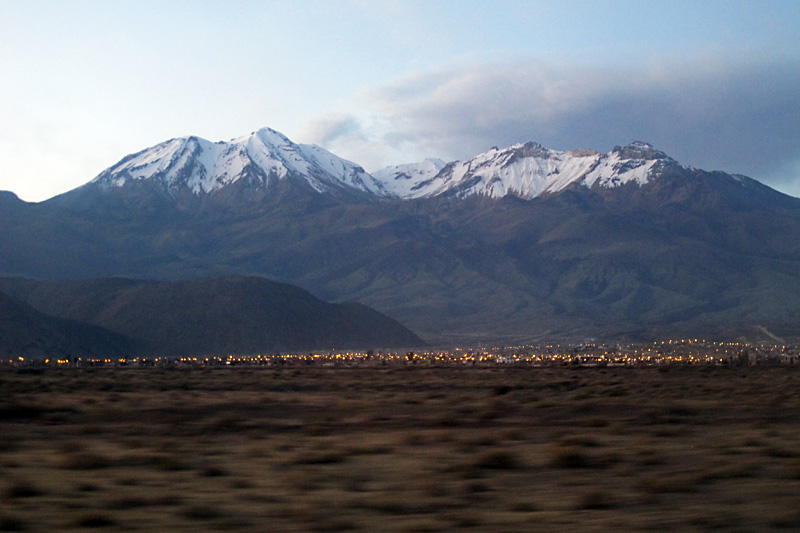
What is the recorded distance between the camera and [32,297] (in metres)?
164

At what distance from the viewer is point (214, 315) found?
153875 millimetres

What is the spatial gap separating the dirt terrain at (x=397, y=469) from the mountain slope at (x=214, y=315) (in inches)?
4666

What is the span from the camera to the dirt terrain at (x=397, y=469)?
1051 centimetres

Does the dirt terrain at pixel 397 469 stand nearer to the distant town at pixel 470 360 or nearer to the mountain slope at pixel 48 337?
the distant town at pixel 470 360

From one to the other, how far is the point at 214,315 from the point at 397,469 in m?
144

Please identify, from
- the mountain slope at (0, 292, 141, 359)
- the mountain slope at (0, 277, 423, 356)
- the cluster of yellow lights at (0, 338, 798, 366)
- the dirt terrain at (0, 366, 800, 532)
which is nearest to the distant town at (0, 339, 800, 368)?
the cluster of yellow lights at (0, 338, 798, 366)

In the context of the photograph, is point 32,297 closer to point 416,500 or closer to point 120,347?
point 120,347

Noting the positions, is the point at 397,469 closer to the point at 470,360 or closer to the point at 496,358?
the point at 470,360

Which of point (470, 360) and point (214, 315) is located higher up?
point (214, 315)

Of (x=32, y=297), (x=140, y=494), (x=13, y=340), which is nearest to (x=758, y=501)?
(x=140, y=494)

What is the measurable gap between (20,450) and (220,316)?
141 metres

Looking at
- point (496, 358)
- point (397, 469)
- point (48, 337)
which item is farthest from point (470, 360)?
point (397, 469)

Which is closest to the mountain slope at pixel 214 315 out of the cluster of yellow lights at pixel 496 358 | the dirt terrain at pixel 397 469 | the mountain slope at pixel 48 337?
the mountain slope at pixel 48 337

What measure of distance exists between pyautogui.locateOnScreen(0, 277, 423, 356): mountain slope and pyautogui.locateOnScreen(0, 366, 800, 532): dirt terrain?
389 feet
